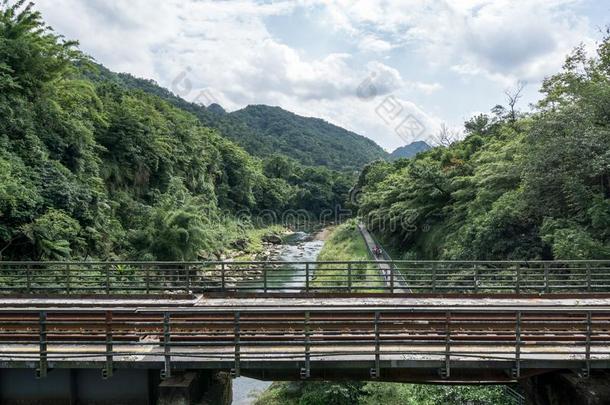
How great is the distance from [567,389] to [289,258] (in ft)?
139

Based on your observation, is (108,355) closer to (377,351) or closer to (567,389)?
(377,351)

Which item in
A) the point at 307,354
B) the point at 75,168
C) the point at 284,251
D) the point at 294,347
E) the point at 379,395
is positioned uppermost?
the point at 75,168

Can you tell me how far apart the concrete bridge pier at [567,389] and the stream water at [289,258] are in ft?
23.8

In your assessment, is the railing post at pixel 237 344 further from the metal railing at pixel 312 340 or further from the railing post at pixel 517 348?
the railing post at pixel 517 348

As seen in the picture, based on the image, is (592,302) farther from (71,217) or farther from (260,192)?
(260,192)

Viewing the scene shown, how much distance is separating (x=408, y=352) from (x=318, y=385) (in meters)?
7.90

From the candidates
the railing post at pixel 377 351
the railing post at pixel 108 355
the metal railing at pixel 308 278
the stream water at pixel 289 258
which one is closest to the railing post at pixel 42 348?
the railing post at pixel 108 355

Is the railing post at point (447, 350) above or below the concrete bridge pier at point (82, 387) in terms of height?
above

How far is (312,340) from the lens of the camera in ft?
30.0

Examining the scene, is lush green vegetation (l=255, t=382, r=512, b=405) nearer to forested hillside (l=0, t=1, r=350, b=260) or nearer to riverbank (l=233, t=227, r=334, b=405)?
riverbank (l=233, t=227, r=334, b=405)

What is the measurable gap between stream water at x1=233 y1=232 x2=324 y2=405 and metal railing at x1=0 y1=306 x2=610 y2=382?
16.1 ft

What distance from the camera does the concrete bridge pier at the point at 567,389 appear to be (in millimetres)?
8555

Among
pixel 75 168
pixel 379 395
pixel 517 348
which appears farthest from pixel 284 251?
pixel 517 348

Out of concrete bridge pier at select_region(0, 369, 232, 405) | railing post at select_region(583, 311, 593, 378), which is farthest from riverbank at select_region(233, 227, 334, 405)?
railing post at select_region(583, 311, 593, 378)
